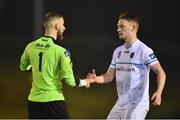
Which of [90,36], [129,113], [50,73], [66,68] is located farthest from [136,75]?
[90,36]

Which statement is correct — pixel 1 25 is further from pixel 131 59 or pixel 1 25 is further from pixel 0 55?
pixel 131 59

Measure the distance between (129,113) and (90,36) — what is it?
248 cm

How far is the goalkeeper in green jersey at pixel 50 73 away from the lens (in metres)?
5.22

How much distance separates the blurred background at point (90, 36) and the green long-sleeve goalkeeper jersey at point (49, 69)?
2469 mm

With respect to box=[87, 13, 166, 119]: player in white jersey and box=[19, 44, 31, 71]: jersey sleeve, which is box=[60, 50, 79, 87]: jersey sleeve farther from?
box=[87, 13, 166, 119]: player in white jersey

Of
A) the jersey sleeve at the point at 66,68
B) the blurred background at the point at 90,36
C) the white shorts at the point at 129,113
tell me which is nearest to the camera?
the jersey sleeve at the point at 66,68

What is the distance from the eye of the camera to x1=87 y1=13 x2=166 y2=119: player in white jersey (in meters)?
5.45

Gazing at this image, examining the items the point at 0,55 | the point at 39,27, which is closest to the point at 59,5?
the point at 39,27

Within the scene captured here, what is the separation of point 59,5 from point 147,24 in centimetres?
121

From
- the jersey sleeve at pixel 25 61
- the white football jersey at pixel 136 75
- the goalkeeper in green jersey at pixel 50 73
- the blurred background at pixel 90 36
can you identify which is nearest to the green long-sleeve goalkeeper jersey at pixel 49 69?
the goalkeeper in green jersey at pixel 50 73

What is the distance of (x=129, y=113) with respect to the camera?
5.46 meters

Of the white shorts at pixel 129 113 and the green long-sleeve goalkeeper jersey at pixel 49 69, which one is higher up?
the green long-sleeve goalkeeper jersey at pixel 49 69

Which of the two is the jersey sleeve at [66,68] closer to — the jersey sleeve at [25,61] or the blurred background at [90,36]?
the jersey sleeve at [25,61]

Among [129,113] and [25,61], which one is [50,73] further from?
[129,113]
